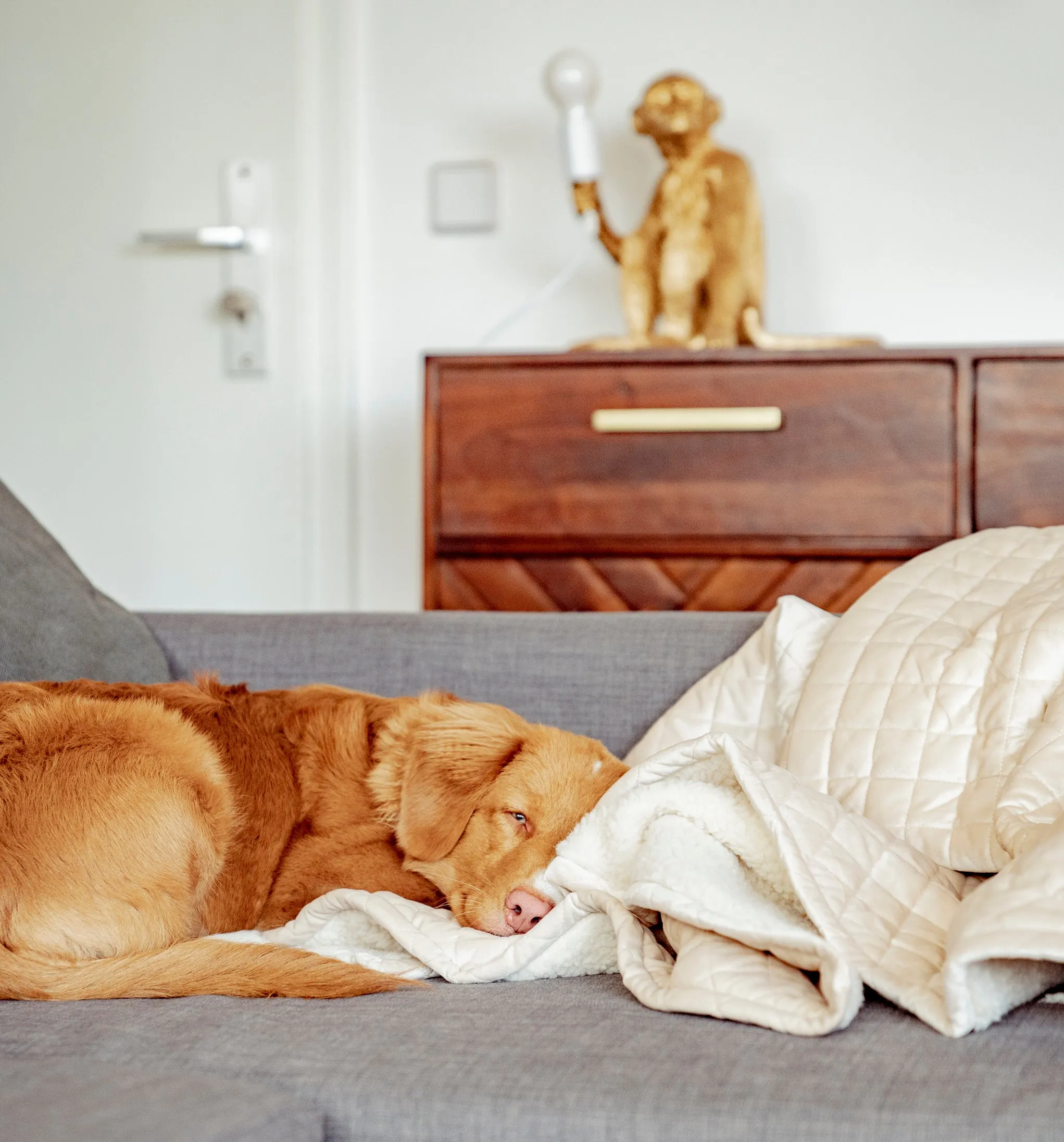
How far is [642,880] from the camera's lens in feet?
3.88

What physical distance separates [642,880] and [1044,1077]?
1.28 ft

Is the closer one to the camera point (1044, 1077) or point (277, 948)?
point (1044, 1077)

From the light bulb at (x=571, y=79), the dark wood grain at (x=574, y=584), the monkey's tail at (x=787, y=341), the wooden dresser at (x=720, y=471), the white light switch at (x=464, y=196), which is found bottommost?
the dark wood grain at (x=574, y=584)

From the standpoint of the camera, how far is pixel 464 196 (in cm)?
325

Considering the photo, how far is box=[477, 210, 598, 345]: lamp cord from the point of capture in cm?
311

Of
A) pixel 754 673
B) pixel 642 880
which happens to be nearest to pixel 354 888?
pixel 642 880

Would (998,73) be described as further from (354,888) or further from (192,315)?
(354,888)

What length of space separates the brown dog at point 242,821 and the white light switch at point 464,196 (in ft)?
6.36

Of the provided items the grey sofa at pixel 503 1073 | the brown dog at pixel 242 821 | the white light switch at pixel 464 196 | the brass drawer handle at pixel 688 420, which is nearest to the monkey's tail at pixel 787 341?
the brass drawer handle at pixel 688 420

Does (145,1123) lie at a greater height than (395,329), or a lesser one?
lesser

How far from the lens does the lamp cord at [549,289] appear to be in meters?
3.11

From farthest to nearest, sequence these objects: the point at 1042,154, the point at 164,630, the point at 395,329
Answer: the point at 395,329
the point at 1042,154
the point at 164,630

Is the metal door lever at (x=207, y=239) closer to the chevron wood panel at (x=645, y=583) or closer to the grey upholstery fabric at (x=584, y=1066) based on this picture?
the chevron wood panel at (x=645, y=583)

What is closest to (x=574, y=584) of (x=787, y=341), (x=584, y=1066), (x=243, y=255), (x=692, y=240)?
(x=787, y=341)
